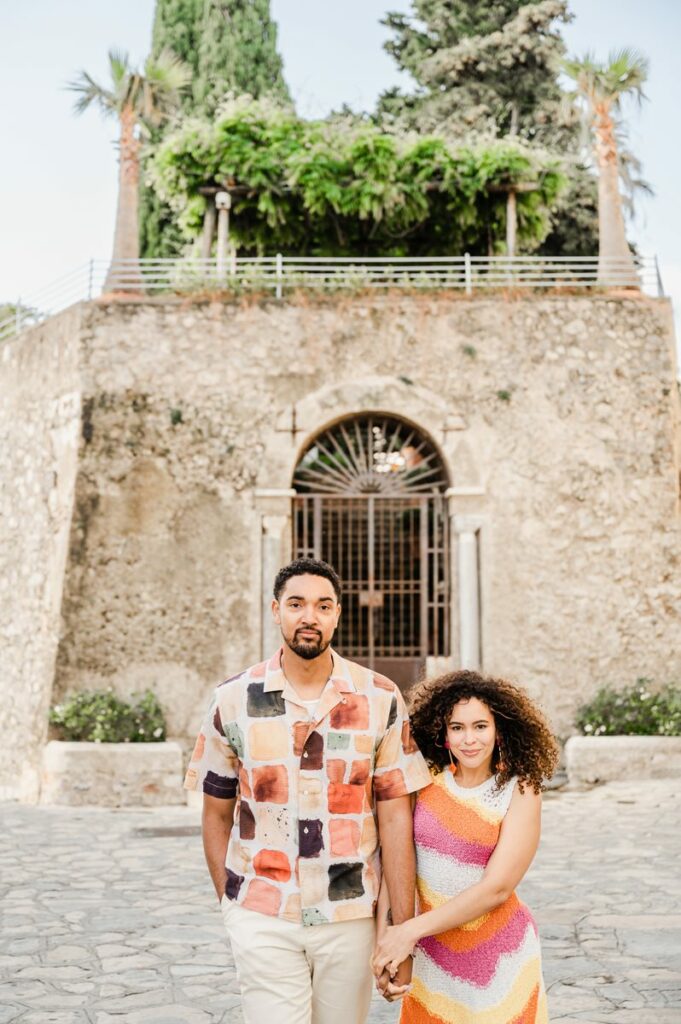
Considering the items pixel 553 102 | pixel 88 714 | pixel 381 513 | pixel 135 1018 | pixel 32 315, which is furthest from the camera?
pixel 553 102

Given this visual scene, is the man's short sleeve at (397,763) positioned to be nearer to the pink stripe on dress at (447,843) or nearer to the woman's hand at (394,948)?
the pink stripe on dress at (447,843)

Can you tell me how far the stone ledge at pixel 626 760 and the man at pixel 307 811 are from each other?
318 inches

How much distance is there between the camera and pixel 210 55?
20453 millimetres

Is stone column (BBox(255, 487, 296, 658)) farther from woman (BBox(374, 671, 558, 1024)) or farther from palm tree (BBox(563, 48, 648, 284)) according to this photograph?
woman (BBox(374, 671, 558, 1024))

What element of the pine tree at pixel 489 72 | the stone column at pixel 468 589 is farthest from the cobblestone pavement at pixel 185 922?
the pine tree at pixel 489 72

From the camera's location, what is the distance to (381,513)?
11438mm

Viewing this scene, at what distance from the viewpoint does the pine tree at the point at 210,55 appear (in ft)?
66.2

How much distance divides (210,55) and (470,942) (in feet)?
68.0

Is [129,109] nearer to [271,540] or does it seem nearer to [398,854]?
[271,540]

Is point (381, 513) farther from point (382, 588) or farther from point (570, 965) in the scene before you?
point (570, 965)

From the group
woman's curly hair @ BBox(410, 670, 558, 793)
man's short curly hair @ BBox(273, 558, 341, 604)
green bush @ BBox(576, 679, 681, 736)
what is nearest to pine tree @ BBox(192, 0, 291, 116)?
green bush @ BBox(576, 679, 681, 736)

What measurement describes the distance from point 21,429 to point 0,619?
2.30 metres

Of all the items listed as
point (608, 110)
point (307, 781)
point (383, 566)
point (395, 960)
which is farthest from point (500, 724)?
point (608, 110)

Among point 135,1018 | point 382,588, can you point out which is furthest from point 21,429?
point 135,1018
